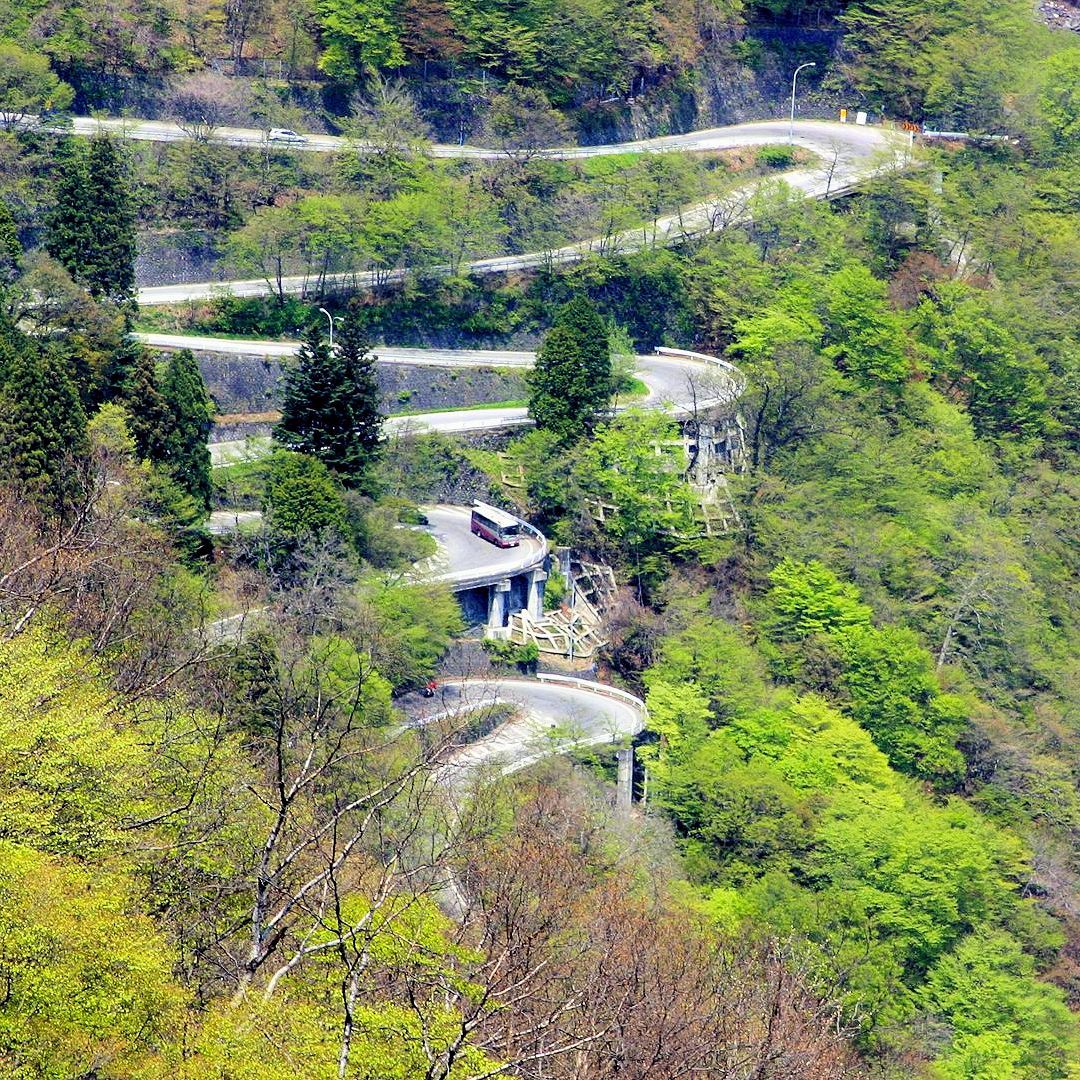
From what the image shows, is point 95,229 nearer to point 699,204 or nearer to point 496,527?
point 496,527

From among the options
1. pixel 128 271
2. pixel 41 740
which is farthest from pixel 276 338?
pixel 41 740

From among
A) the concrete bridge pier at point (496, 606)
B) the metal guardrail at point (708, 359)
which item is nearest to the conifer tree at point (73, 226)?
the concrete bridge pier at point (496, 606)

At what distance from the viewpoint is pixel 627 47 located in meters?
58.8

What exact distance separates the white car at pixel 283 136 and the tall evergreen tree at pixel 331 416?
1378cm

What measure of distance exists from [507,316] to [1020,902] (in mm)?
20434

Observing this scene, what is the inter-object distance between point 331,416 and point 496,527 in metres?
4.87

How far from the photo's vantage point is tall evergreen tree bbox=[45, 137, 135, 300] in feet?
136

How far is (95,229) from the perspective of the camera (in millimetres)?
41469

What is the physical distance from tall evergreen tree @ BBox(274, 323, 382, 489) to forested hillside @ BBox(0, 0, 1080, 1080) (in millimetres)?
112

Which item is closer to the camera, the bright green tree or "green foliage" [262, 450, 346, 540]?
"green foliage" [262, 450, 346, 540]

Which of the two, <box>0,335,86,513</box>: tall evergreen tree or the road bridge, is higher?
<box>0,335,86,513</box>: tall evergreen tree

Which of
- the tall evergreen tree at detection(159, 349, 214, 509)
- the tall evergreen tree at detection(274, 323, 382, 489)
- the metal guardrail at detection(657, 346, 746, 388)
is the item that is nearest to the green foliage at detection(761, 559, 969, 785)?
the metal guardrail at detection(657, 346, 746, 388)

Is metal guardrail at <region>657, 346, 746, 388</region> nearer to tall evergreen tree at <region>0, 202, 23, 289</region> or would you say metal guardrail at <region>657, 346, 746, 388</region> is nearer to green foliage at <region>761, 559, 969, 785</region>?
green foliage at <region>761, 559, 969, 785</region>

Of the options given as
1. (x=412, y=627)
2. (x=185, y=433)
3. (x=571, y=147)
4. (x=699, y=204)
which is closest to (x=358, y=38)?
(x=571, y=147)
